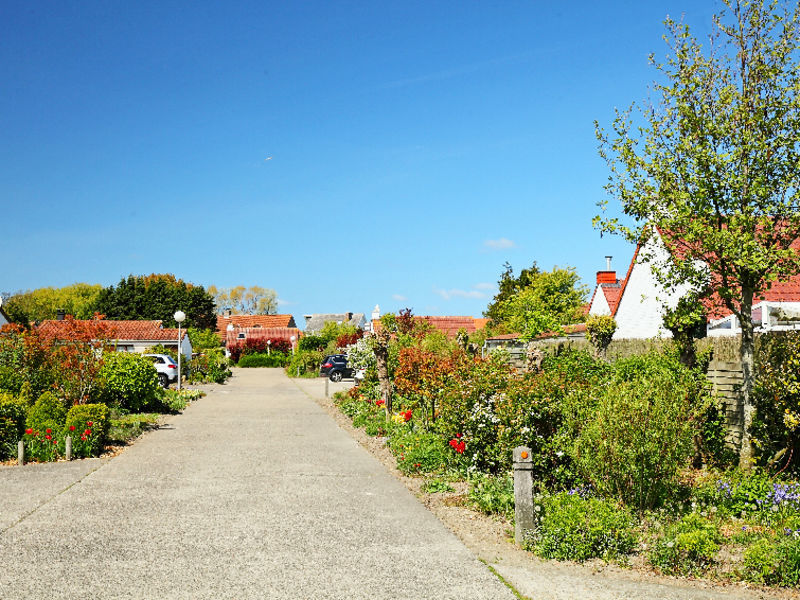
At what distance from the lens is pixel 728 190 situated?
9688 mm

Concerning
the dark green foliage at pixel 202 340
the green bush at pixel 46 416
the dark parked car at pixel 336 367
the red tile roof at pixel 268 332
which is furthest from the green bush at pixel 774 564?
the red tile roof at pixel 268 332

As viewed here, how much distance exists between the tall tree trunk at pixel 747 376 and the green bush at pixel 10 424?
11.5m

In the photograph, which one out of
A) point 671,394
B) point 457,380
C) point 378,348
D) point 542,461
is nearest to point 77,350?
point 378,348

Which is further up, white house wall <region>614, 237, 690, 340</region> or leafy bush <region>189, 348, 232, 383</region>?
white house wall <region>614, 237, 690, 340</region>

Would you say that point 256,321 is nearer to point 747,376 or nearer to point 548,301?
point 548,301

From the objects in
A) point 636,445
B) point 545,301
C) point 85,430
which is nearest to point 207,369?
point 545,301

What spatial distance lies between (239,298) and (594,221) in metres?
112

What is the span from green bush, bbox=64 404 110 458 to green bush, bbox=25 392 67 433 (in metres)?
0.16

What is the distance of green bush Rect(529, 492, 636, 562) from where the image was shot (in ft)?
21.2

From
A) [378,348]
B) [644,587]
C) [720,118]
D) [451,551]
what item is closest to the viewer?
[644,587]

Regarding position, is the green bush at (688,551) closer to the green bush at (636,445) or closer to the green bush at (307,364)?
the green bush at (636,445)

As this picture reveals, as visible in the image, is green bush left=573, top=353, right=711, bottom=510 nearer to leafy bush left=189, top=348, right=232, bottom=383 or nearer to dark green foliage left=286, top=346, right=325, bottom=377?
leafy bush left=189, top=348, right=232, bottom=383

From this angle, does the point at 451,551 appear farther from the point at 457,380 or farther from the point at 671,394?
the point at 457,380

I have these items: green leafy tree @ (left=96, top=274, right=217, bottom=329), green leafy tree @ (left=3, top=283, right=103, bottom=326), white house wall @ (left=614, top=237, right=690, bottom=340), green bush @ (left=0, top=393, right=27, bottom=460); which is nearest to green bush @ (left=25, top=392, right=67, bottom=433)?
green bush @ (left=0, top=393, right=27, bottom=460)
